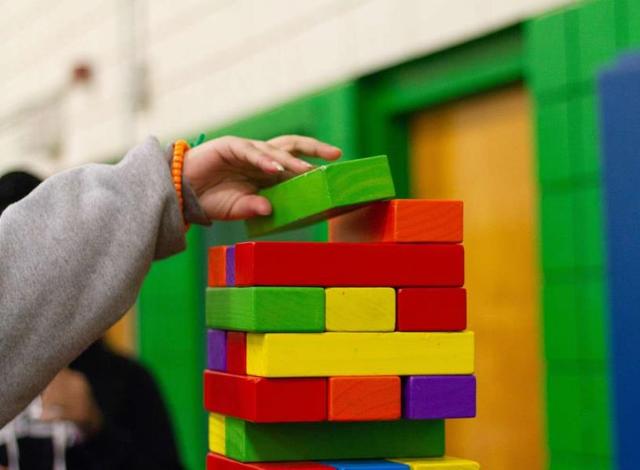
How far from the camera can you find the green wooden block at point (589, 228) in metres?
2.74

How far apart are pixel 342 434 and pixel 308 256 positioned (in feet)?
0.64

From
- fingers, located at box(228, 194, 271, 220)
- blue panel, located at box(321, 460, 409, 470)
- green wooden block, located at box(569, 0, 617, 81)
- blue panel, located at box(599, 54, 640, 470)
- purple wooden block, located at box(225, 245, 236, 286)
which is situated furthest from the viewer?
green wooden block, located at box(569, 0, 617, 81)

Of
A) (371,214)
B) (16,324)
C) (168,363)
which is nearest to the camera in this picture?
(16,324)

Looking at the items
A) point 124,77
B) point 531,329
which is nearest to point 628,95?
point 531,329

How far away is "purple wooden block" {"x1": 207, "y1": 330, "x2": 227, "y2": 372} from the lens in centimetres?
144

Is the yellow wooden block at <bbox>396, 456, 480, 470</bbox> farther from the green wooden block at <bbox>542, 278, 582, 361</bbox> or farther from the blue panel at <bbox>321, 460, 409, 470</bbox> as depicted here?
the green wooden block at <bbox>542, 278, 582, 361</bbox>

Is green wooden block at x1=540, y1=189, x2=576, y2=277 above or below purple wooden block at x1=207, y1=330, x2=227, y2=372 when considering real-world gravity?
above

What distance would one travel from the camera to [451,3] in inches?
129

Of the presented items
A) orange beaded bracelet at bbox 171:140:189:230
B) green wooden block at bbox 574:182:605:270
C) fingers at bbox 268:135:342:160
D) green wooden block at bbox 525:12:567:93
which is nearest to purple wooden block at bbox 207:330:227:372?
orange beaded bracelet at bbox 171:140:189:230

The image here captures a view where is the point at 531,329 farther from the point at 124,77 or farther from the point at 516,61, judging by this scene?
the point at 124,77

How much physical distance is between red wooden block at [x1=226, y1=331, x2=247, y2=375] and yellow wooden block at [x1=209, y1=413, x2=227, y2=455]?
0.19 feet

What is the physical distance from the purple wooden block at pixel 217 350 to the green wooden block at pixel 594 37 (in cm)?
147

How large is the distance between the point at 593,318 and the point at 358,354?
1.56m

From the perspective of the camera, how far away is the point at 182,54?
16.0 ft
